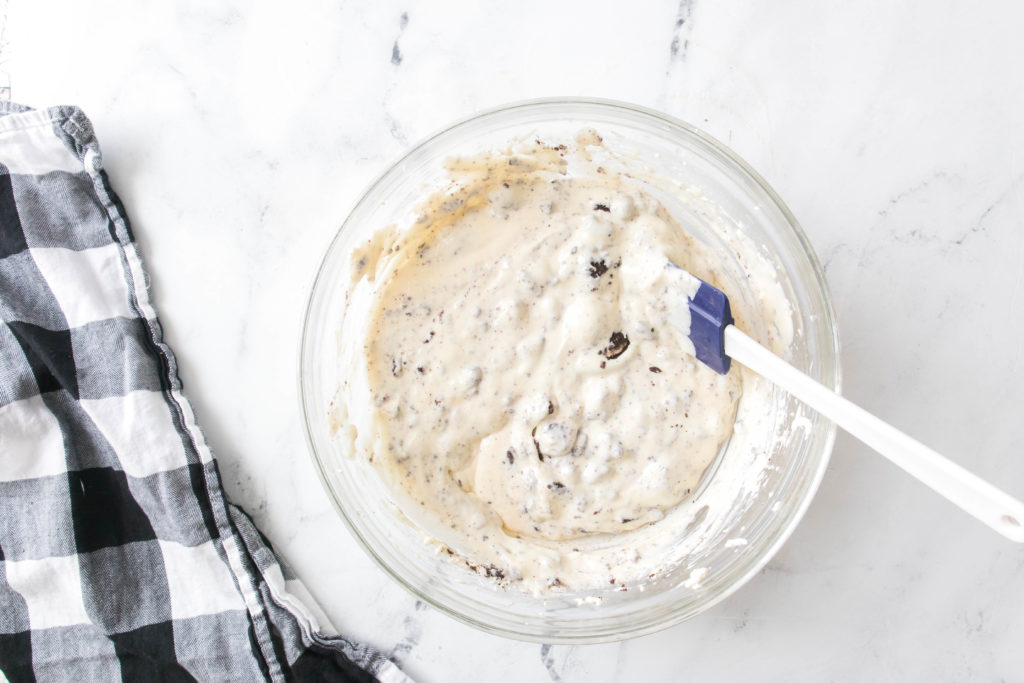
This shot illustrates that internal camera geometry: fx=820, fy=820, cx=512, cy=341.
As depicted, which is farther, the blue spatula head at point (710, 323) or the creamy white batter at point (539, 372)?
the creamy white batter at point (539, 372)

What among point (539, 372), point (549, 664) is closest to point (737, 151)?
point (539, 372)

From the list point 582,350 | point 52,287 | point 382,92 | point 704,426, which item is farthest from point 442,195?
point 52,287

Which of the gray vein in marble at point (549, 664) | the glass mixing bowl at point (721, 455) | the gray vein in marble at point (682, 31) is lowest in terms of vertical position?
the gray vein in marble at point (549, 664)

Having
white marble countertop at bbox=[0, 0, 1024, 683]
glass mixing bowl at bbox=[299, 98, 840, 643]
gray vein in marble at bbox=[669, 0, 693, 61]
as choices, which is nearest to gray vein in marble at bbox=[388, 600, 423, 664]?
white marble countertop at bbox=[0, 0, 1024, 683]

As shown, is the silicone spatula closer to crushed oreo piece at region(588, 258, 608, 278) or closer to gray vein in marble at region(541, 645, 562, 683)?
crushed oreo piece at region(588, 258, 608, 278)

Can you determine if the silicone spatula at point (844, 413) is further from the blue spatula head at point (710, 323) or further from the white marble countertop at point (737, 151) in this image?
the white marble countertop at point (737, 151)

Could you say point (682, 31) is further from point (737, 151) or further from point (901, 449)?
point (901, 449)

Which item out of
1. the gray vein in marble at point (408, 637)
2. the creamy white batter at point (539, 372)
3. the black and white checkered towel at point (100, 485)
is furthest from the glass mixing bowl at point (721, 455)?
the black and white checkered towel at point (100, 485)
